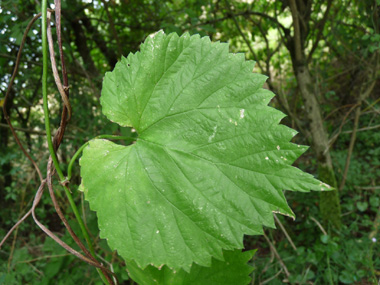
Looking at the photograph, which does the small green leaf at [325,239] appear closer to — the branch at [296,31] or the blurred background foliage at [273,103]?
the blurred background foliage at [273,103]

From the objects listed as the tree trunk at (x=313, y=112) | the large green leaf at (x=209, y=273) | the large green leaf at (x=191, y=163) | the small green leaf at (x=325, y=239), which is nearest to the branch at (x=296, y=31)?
the tree trunk at (x=313, y=112)

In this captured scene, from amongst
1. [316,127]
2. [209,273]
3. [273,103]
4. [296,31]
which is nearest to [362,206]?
[316,127]

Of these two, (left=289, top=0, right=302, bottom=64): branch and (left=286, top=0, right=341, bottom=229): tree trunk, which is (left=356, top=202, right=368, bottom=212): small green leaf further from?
(left=289, top=0, right=302, bottom=64): branch

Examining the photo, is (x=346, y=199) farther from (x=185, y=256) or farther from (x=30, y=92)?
(x=30, y=92)

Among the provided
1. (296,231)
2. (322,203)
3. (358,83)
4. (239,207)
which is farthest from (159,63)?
(358,83)

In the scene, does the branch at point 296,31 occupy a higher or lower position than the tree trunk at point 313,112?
higher

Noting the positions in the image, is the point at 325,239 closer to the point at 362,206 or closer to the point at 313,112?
the point at 362,206
